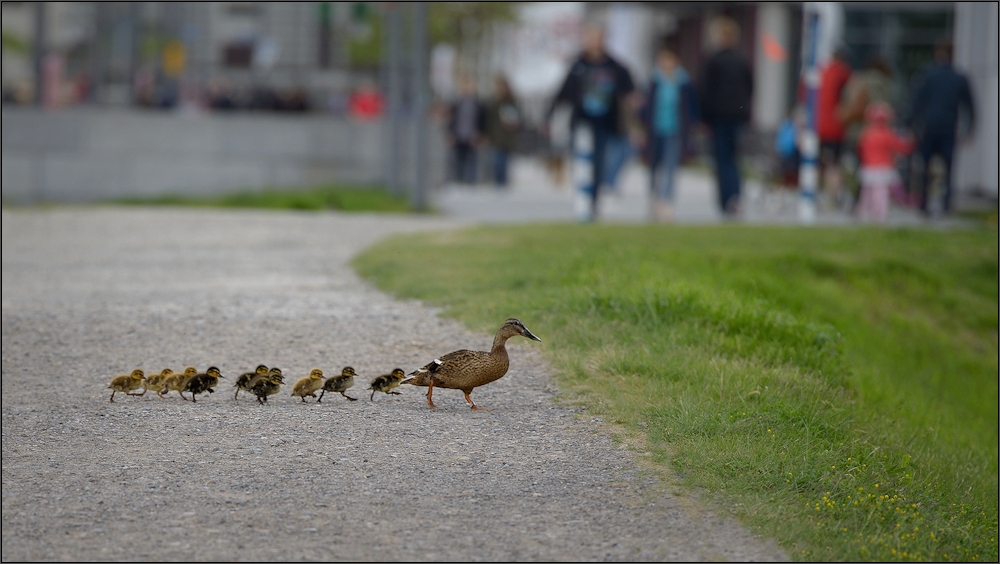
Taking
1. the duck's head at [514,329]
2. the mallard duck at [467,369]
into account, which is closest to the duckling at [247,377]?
the mallard duck at [467,369]

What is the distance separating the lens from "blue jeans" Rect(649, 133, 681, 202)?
17281 mm

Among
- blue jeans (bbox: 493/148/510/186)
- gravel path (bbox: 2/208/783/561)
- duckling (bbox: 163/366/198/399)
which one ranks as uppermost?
blue jeans (bbox: 493/148/510/186)

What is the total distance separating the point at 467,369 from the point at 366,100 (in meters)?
25.5

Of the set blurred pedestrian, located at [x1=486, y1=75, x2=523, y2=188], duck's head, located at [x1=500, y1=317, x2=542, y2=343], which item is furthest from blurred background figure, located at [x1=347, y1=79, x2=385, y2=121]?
duck's head, located at [x1=500, y1=317, x2=542, y2=343]

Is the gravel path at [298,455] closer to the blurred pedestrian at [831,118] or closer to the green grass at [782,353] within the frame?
the green grass at [782,353]

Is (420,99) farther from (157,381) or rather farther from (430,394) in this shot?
(430,394)

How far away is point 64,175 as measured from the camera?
830 inches

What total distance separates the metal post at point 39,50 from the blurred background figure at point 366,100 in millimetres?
8089

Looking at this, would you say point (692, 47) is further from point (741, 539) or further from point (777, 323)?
point (741, 539)

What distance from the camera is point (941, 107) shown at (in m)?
18.9

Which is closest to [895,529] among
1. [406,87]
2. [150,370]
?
[150,370]

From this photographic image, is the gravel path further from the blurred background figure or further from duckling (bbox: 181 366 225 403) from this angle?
the blurred background figure

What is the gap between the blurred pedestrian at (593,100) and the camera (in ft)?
54.1

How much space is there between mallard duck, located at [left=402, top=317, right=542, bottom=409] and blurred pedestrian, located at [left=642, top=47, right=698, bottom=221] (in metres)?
10.9
